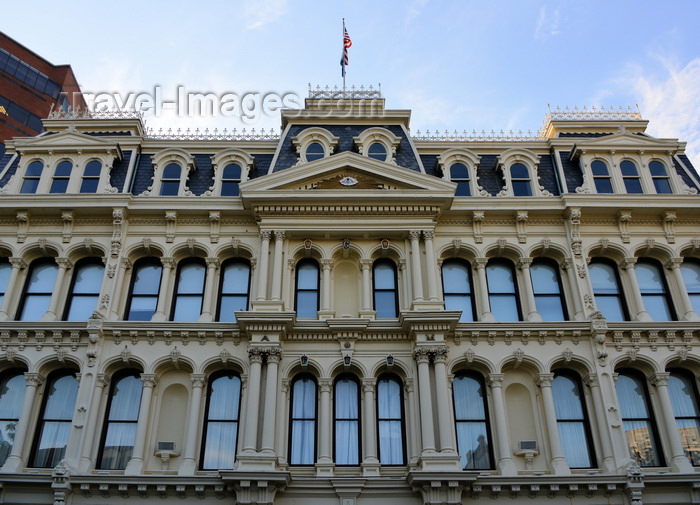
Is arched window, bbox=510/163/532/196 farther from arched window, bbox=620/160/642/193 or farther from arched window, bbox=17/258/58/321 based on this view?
arched window, bbox=17/258/58/321

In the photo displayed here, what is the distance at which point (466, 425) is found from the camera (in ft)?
66.9

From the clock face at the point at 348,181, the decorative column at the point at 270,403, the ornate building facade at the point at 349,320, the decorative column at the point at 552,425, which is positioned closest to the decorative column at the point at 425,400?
the ornate building facade at the point at 349,320

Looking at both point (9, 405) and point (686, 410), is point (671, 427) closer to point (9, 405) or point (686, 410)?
point (686, 410)

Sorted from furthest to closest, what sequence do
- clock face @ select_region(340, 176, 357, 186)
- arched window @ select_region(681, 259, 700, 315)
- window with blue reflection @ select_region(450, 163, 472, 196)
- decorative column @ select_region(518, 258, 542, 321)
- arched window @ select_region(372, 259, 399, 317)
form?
window with blue reflection @ select_region(450, 163, 472, 196) < clock face @ select_region(340, 176, 357, 186) < arched window @ select_region(681, 259, 700, 315) < arched window @ select_region(372, 259, 399, 317) < decorative column @ select_region(518, 258, 542, 321)

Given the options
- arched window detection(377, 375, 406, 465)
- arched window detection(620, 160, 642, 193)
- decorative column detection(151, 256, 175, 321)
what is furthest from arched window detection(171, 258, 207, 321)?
arched window detection(620, 160, 642, 193)

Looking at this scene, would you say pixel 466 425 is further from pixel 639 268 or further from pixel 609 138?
pixel 609 138

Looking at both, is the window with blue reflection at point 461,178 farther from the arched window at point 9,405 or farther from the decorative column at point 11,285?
the arched window at point 9,405

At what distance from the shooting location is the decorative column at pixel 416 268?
70.2 ft

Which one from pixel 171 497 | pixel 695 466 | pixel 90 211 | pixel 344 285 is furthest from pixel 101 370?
pixel 695 466

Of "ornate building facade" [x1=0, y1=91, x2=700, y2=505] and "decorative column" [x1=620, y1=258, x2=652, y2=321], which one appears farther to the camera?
"decorative column" [x1=620, y1=258, x2=652, y2=321]

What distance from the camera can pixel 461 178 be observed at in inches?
977

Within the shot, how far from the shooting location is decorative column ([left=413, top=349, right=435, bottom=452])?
18719 mm

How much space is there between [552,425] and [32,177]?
65.4 feet

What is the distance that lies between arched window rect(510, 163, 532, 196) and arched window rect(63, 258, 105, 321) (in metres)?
15.1
